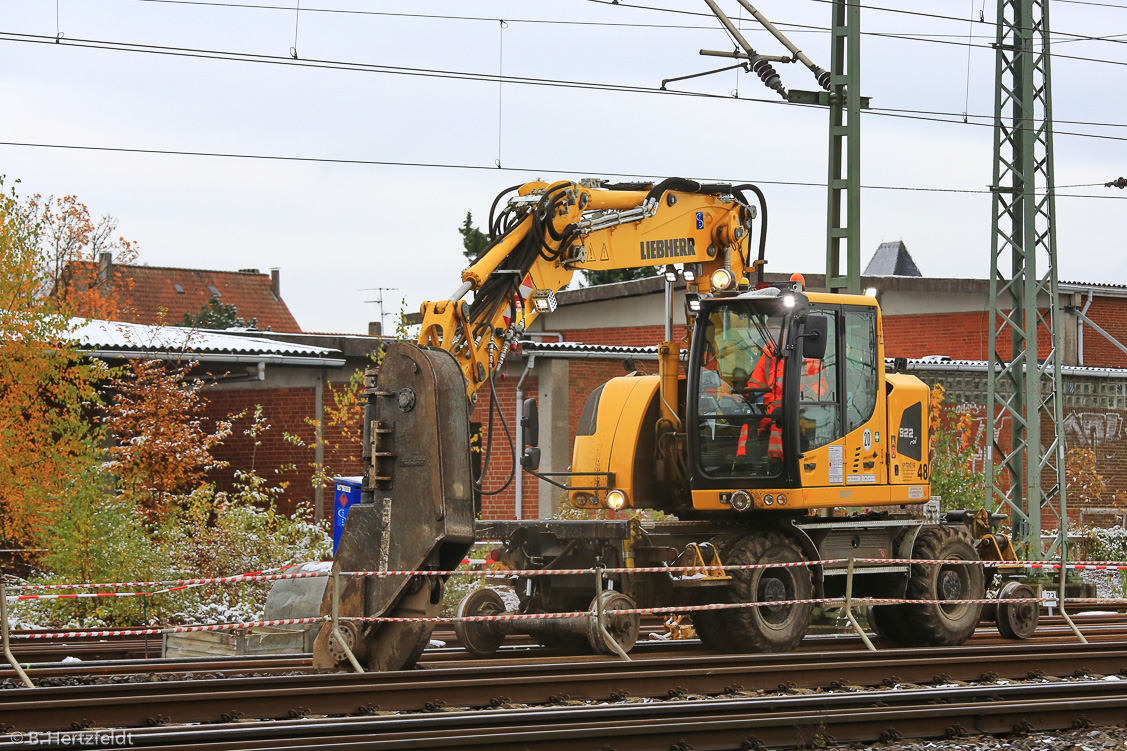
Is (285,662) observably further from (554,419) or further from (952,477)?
(554,419)

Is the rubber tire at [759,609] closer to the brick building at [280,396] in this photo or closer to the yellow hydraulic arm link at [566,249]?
the yellow hydraulic arm link at [566,249]

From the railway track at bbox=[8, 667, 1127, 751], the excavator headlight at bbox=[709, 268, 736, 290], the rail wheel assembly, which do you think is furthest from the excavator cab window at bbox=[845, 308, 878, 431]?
the railway track at bbox=[8, 667, 1127, 751]

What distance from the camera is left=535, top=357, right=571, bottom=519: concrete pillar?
23391 mm

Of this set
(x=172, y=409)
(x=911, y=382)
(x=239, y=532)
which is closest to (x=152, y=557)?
(x=239, y=532)

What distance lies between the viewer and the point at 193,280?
2432 inches

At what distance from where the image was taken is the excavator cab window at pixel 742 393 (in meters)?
12.4

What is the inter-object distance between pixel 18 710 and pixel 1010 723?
253 inches

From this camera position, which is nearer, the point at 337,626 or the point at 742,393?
the point at 337,626

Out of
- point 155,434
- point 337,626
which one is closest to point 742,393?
point 337,626

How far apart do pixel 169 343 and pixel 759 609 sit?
13826mm

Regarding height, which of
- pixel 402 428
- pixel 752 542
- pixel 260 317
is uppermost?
pixel 260 317

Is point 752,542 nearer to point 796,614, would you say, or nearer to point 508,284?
point 796,614

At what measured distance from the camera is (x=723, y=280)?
41.5 feet

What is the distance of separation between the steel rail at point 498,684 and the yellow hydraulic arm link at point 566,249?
262 centimetres
